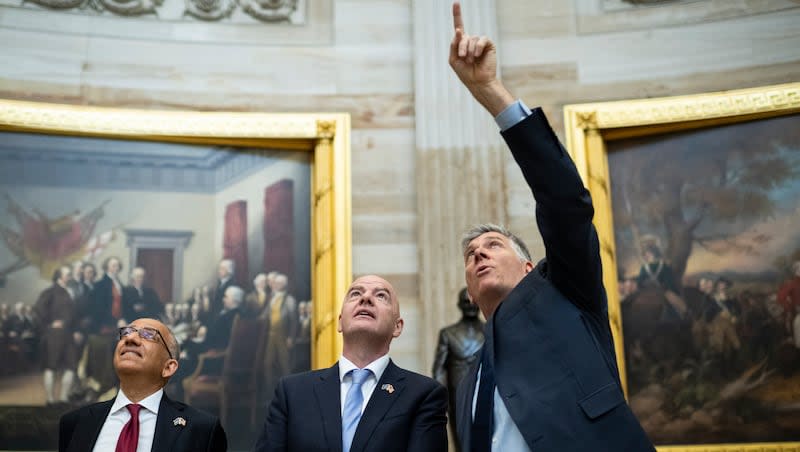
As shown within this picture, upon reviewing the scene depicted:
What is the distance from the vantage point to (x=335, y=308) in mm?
8203

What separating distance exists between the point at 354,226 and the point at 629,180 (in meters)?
2.78

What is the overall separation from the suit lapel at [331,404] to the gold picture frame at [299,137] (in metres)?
3.96

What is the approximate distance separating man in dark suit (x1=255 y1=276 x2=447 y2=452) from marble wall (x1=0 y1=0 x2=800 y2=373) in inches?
159

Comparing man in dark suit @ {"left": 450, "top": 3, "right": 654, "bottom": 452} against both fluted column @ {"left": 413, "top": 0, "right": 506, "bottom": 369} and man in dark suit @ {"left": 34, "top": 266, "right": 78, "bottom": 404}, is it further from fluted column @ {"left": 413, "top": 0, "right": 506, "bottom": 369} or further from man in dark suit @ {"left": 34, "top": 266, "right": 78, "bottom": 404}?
man in dark suit @ {"left": 34, "top": 266, "right": 78, "bottom": 404}

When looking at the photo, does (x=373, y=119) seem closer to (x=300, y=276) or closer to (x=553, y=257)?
(x=300, y=276)

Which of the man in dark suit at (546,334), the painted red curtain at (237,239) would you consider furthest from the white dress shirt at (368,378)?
the painted red curtain at (237,239)

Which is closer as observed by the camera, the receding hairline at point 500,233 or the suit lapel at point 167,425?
the receding hairline at point 500,233

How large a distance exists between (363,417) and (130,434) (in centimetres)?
130

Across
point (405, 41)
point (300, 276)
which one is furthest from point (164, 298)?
point (405, 41)

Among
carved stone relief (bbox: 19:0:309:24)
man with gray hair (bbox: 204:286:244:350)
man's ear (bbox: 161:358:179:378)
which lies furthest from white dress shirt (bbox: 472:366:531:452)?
carved stone relief (bbox: 19:0:309:24)

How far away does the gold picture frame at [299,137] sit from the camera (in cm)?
823

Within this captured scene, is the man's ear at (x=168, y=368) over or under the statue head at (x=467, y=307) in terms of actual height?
under

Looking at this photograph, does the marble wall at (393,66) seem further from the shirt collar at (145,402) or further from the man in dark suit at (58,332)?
the shirt collar at (145,402)

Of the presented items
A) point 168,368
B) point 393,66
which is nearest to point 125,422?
point 168,368
